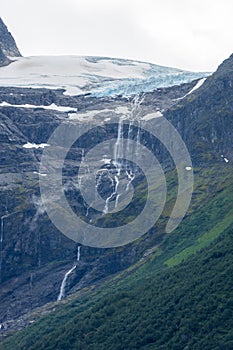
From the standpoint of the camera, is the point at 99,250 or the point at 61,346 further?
the point at 99,250

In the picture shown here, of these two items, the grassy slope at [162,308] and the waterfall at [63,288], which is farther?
the waterfall at [63,288]

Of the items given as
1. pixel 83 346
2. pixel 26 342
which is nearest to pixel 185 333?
pixel 83 346

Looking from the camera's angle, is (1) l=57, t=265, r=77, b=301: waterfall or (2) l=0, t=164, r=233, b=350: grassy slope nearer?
(2) l=0, t=164, r=233, b=350: grassy slope

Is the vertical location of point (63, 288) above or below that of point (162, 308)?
below

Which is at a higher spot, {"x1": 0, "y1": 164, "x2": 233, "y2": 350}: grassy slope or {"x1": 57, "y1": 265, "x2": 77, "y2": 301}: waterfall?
{"x1": 0, "y1": 164, "x2": 233, "y2": 350}: grassy slope

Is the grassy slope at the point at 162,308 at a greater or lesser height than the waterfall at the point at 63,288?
greater

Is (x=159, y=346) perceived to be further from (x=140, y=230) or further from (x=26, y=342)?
(x=140, y=230)

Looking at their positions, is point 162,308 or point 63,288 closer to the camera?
point 162,308

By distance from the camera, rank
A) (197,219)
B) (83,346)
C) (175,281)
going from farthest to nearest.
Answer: (197,219), (175,281), (83,346)
